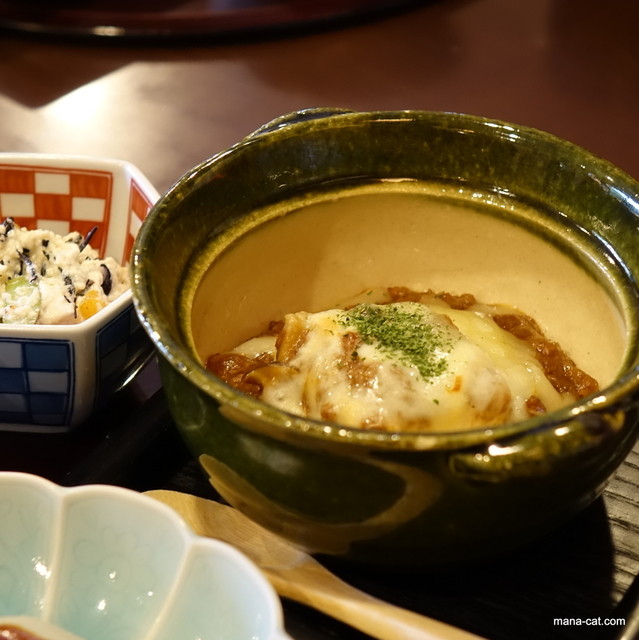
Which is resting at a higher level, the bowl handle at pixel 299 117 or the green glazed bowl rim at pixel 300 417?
the bowl handle at pixel 299 117

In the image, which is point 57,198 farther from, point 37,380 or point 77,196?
point 37,380

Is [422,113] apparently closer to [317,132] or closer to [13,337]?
[317,132]

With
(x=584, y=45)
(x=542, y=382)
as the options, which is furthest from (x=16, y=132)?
(x=584, y=45)

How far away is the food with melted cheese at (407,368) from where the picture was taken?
91cm

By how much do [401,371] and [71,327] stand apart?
481 mm

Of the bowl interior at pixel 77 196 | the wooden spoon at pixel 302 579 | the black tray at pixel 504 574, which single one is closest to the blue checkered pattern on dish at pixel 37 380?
the black tray at pixel 504 574

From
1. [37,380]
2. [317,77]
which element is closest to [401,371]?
[37,380]

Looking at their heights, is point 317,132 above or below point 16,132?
above

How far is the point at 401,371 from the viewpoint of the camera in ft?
3.09

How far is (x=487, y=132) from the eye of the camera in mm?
1123

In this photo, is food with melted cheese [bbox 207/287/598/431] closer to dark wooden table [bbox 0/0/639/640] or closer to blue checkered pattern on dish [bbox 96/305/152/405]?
blue checkered pattern on dish [bbox 96/305/152/405]

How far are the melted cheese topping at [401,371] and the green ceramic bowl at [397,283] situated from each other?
11cm

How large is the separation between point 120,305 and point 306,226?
300 mm

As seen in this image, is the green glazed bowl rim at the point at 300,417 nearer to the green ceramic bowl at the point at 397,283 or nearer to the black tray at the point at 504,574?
the green ceramic bowl at the point at 397,283
